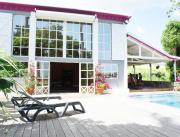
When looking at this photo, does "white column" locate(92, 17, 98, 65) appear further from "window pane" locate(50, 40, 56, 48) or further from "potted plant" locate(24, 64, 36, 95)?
"potted plant" locate(24, 64, 36, 95)

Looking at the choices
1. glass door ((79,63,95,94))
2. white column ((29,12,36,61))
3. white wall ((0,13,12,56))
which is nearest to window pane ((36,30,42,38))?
white column ((29,12,36,61))

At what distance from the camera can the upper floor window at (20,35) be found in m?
16.7

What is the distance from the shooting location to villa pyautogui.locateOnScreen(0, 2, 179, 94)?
54.6ft

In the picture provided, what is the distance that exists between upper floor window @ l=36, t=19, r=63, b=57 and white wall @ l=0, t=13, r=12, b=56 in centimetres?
191

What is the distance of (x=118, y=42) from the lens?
1898cm

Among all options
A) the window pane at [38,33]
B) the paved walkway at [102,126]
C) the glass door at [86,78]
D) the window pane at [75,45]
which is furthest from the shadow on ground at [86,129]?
the window pane at [75,45]

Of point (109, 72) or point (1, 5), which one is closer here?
point (1, 5)

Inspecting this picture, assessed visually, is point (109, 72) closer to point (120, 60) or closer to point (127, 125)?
point (120, 60)

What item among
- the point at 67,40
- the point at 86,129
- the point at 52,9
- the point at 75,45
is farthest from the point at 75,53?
the point at 86,129

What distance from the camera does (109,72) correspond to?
18672mm

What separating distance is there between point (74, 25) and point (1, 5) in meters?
5.32

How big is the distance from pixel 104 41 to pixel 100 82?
11.0 feet

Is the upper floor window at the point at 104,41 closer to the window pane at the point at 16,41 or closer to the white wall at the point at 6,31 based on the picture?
the window pane at the point at 16,41

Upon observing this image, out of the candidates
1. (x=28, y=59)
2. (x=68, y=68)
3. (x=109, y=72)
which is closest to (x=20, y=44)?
(x=28, y=59)
